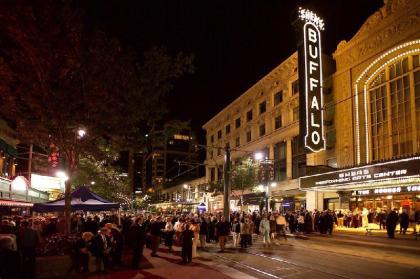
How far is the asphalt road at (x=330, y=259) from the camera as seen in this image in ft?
44.1

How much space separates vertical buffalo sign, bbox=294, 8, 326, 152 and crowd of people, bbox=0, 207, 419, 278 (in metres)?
6.08

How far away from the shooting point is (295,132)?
42.8 m

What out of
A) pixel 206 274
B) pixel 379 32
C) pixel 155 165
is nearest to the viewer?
pixel 206 274

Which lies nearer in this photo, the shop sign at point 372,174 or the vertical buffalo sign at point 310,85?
the shop sign at point 372,174

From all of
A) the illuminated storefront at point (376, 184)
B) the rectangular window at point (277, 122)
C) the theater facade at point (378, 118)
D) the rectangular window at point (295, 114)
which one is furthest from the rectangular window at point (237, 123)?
the illuminated storefront at point (376, 184)

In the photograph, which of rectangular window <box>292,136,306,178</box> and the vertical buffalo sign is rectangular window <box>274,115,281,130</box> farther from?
the vertical buffalo sign

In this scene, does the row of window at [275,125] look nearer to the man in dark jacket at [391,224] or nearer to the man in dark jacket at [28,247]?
the man in dark jacket at [391,224]

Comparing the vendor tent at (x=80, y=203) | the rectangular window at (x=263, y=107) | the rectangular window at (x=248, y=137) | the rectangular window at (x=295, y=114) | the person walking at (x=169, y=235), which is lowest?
the person walking at (x=169, y=235)

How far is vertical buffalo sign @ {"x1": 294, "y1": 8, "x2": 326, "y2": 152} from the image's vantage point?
32594 millimetres

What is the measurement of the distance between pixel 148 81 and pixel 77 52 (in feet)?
9.82

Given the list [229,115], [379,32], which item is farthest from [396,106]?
[229,115]

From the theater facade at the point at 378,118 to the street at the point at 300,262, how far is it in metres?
5.17

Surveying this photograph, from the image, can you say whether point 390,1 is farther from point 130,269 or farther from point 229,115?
point 229,115

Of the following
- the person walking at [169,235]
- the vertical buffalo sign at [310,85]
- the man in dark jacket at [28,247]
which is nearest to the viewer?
the man in dark jacket at [28,247]
